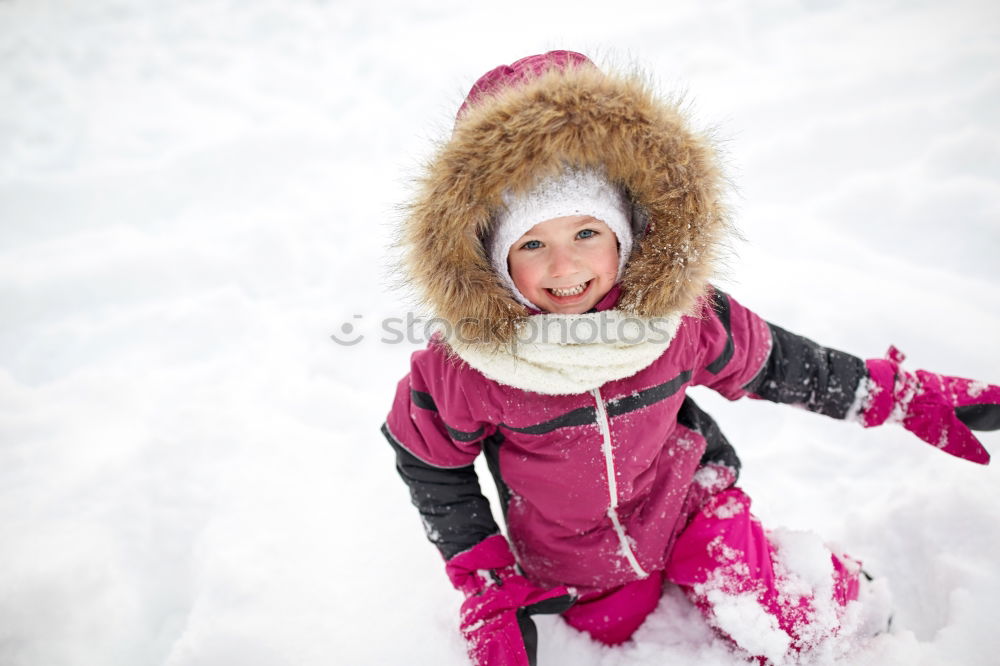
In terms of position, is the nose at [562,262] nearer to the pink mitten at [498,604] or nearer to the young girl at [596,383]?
the young girl at [596,383]

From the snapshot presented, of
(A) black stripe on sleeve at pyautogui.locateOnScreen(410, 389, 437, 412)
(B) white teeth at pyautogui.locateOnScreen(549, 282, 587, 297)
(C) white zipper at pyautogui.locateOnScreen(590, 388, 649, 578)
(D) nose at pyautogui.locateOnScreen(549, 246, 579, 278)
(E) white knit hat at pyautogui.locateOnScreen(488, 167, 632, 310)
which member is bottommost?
(C) white zipper at pyautogui.locateOnScreen(590, 388, 649, 578)

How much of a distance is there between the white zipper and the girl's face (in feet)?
0.57

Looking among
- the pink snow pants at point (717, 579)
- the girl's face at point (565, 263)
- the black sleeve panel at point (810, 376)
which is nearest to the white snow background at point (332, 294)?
the pink snow pants at point (717, 579)

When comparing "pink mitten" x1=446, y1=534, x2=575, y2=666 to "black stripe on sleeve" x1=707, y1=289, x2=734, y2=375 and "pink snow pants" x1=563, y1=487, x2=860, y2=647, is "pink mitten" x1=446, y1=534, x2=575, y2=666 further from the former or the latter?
"black stripe on sleeve" x1=707, y1=289, x2=734, y2=375

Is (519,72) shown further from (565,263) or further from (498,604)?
(498,604)

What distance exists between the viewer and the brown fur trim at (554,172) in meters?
0.91

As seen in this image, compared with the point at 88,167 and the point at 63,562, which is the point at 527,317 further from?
the point at 88,167

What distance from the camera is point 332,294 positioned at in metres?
2.12

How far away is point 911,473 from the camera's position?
4.71ft

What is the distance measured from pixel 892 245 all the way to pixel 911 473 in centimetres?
85

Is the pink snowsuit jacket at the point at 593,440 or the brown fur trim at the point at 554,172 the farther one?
the pink snowsuit jacket at the point at 593,440

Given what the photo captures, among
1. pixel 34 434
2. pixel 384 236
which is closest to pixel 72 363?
pixel 34 434

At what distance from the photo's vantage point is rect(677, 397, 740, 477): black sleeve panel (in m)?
1.25

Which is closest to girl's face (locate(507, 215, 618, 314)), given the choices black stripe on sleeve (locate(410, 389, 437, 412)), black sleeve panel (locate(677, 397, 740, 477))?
black stripe on sleeve (locate(410, 389, 437, 412))
